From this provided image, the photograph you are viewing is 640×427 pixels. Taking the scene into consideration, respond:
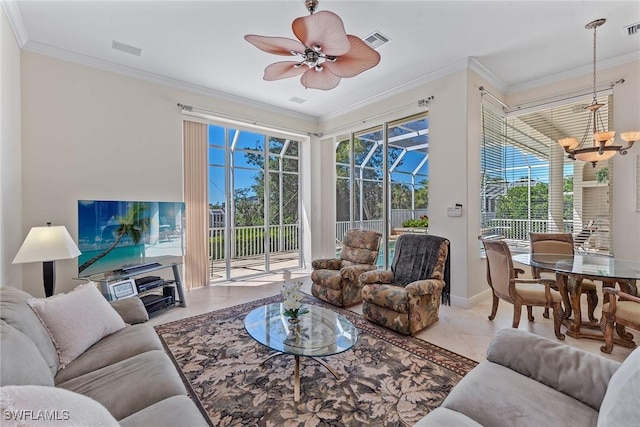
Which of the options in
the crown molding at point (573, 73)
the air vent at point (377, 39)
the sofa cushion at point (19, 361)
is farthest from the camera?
the crown molding at point (573, 73)

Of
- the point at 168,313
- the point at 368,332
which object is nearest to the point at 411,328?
the point at 368,332

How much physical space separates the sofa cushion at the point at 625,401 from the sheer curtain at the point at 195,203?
14.9 ft

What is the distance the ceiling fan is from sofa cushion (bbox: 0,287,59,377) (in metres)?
2.09

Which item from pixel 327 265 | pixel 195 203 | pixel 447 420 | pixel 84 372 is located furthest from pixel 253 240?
pixel 447 420

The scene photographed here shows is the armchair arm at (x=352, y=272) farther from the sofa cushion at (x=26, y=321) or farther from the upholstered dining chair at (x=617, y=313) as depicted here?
the sofa cushion at (x=26, y=321)

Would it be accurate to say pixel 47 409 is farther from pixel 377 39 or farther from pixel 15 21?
pixel 15 21

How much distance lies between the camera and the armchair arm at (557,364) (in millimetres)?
1204

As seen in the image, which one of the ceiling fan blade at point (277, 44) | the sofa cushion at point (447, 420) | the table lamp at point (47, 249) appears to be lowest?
the sofa cushion at point (447, 420)

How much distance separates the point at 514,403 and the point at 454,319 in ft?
→ 7.19

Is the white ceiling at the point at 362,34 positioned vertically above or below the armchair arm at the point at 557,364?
above

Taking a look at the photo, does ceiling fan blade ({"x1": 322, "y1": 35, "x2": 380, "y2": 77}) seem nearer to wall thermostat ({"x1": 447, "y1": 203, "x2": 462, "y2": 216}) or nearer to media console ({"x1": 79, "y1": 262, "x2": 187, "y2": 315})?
wall thermostat ({"x1": 447, "y1": 203, "x2": 462, "y2": 216})

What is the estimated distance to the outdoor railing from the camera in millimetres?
5164

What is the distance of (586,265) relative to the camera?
2748 mm

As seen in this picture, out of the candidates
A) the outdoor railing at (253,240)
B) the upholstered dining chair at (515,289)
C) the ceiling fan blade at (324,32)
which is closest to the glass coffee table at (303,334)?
the upholstered dining chair at (515,289)
